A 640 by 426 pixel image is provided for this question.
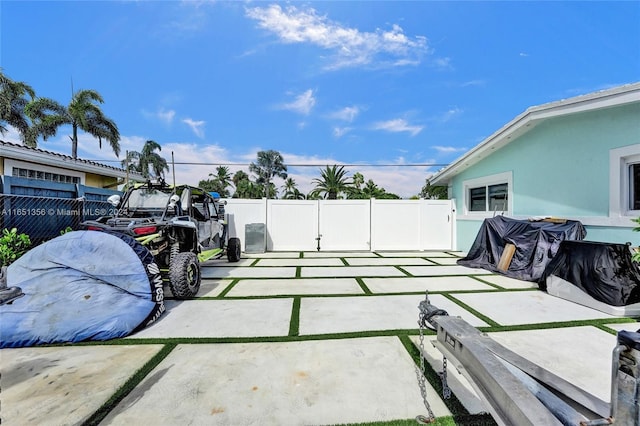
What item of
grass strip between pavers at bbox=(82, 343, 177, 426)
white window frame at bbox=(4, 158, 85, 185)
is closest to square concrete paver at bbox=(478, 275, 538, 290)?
grass strip between pavers at bbox=(82, 343, 177, 426)

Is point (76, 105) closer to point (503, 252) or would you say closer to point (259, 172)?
point (503, 252)

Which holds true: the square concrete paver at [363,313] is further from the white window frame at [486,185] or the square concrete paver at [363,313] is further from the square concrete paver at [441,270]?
the white window frame at [486,185]

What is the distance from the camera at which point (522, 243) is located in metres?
5.88

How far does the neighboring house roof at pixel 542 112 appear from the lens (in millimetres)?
4348

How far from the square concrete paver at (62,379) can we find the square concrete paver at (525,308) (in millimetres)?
4140

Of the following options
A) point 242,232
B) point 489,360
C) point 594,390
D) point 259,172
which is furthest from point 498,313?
point 259,172

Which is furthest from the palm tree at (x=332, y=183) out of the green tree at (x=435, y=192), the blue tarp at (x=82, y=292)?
the blue tarp at (x=82, y=292)

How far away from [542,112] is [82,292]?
8526mm

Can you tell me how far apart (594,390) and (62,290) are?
5.14m

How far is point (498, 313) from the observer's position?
3.67 metres

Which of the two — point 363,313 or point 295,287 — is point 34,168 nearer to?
point 295,287

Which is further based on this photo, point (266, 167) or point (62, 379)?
point (266, 167)

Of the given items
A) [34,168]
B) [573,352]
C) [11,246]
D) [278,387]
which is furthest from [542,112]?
[34,168]

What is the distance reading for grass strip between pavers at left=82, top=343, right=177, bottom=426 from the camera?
1.76 meters
